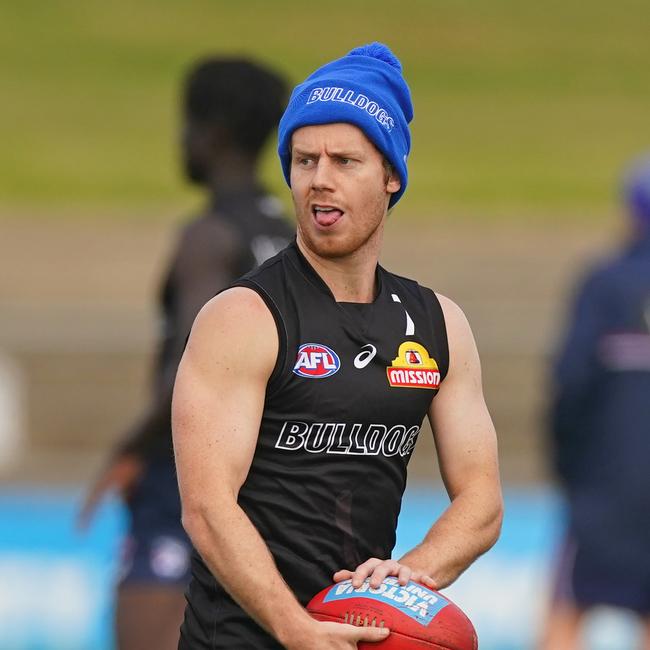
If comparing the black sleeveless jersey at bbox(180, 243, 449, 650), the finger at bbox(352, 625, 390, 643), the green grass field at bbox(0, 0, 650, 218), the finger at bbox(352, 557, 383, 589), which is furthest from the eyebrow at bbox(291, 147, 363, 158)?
the green grass field at bbox(0, 0, 650, 218)

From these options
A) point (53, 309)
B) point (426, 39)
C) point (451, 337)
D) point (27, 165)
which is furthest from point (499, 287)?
point (426, 39)

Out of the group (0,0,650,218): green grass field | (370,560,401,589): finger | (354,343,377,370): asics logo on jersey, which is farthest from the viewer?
(0,0,650,218): green grass field

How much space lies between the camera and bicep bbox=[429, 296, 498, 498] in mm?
4125

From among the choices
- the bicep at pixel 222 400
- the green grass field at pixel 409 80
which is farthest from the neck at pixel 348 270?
the green grass field at pixel 409 80

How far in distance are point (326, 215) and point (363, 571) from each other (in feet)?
2.54

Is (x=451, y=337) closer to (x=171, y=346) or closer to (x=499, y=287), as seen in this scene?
(x=171, y=346)

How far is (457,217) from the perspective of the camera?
831 inches

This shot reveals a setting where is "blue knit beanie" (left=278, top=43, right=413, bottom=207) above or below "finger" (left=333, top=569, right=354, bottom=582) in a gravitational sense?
above

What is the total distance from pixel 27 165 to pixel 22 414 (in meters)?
10.7

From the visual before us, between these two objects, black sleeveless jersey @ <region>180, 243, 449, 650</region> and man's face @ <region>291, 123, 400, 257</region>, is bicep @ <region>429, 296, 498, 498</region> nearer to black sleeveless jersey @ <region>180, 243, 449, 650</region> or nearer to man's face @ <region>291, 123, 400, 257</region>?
black sleeveless jersey @ <region>180, 243, 449, 650</region>

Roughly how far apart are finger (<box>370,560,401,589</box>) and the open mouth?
2.44 ft

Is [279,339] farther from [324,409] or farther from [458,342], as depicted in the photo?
[458,342]

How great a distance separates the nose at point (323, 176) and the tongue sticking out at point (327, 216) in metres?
0.07

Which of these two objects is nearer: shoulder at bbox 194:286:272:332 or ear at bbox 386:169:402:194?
shoulder at bbox 194:286:272:332
